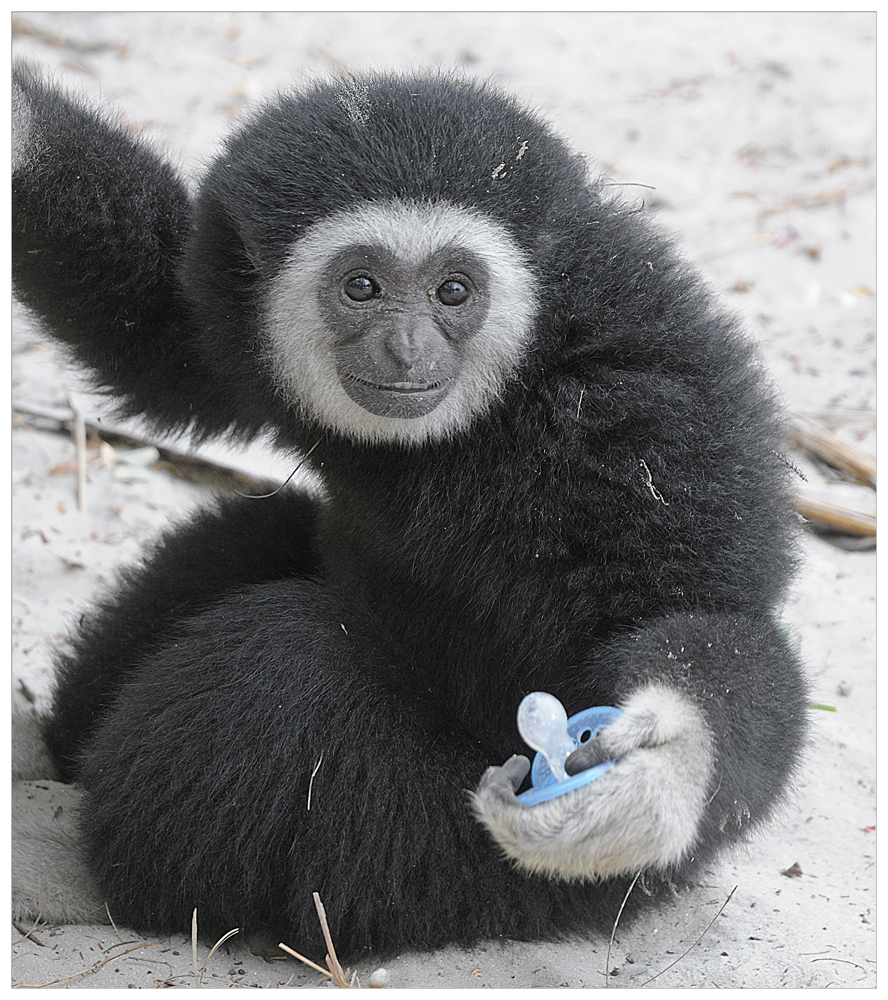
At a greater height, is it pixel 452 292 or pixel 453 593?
pixel 452 292

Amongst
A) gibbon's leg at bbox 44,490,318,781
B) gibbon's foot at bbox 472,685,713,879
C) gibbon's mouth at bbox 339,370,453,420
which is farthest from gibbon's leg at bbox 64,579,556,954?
gibbon's leg at bbox 44,490,318,781

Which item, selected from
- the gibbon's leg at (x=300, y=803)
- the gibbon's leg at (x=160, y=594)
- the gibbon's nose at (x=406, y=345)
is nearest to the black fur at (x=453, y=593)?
the gibbon's leg at (x=300, y=803)

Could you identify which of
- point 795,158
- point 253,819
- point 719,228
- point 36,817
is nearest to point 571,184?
point 253,819

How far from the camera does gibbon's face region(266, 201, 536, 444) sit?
3.08 m

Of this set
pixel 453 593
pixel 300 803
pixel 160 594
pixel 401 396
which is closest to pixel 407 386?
pixel 401 396

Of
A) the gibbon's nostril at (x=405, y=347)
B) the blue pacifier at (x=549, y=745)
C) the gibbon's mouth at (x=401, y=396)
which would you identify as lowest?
the blue pacifier at (x=549, y=745)

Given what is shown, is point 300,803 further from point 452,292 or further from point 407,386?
point 452,292

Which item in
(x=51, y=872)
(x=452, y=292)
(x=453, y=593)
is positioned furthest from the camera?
(x=51, y=872)

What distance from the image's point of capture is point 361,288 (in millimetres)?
3166

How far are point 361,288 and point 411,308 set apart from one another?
0.54ft

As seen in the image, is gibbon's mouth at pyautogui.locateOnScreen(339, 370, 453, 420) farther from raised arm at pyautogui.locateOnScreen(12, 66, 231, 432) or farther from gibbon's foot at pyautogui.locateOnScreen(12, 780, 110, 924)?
gibbon's foot at pyautogui.locateOnScreen(12, 780, 110, 924)

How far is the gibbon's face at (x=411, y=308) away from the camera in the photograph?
3.08 metres

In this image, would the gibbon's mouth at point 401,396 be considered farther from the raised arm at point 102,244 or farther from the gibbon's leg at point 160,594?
the gibbon's leg at point 160,594

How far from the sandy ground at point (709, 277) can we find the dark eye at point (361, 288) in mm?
1721
